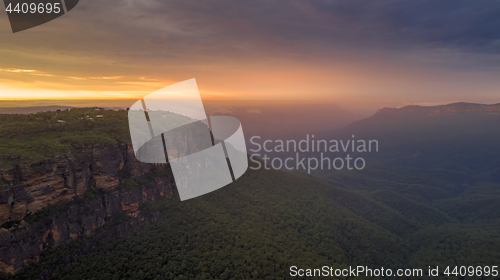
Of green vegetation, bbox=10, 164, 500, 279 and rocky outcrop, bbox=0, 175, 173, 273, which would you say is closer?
rocky outcrop, bbox=0, 175, 173, 273

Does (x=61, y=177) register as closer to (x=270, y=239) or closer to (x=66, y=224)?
(x=66, y=224)

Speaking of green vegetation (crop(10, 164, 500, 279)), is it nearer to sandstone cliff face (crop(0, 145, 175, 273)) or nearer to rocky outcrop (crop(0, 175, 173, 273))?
rocky outcrop (crop(0, 175, 173, 273))

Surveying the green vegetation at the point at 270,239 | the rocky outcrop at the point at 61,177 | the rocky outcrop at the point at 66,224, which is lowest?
the green vegetation at the point at 270,239

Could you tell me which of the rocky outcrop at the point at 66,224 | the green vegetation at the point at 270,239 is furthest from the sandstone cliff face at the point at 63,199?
the green vegetation at the point at 270,239

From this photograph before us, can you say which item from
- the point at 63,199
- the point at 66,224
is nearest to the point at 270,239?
the point at 66,224

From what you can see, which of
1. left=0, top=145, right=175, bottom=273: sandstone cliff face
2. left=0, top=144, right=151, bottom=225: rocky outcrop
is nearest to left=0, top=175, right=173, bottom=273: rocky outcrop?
left=0, top=145, right=175, bottom=273: sandstone cliff face

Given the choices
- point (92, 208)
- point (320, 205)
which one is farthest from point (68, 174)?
point (320, 205)

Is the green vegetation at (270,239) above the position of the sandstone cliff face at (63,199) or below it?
below

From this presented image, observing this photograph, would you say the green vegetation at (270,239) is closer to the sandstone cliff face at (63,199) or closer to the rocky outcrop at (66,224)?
the rocky outcrop at (66,224)

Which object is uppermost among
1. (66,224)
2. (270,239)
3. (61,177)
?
(61,177)
